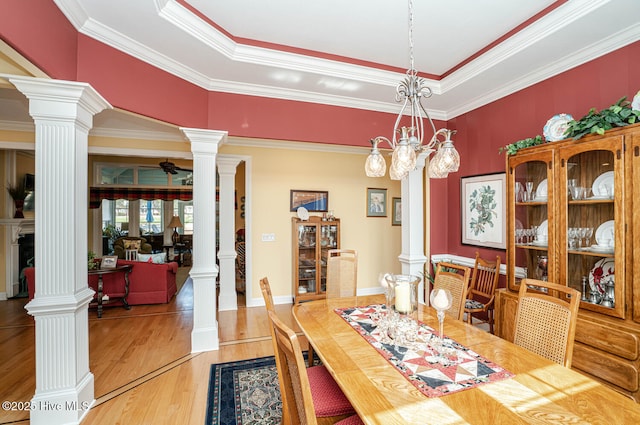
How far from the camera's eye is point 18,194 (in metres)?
4.89

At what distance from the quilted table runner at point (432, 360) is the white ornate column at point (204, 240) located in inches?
68.9

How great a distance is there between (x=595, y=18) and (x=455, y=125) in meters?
1.74

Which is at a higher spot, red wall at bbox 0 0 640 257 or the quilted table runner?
red wall at bbox 0 0 640 257

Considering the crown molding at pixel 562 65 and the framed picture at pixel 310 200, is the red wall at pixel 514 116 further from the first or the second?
the framed picture at pixel 310 200

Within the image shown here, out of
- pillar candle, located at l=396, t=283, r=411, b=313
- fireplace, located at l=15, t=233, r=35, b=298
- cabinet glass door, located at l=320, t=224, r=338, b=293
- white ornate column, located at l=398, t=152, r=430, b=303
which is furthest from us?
fireplace, located at l=15, t=233, r=35, b=298

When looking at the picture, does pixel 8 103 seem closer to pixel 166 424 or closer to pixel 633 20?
pixel 166 424

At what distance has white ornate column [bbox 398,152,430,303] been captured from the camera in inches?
144

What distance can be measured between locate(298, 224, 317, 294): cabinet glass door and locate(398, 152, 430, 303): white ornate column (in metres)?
1.53

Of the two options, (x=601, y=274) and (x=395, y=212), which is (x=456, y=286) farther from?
(x=395, y=212)

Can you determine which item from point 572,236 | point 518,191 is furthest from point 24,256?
point 572,236

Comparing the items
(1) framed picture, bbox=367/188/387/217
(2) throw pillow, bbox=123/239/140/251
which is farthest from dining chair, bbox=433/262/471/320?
(2) throw pillow, bbox=123/239/140/251

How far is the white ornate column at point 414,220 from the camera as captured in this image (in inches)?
144

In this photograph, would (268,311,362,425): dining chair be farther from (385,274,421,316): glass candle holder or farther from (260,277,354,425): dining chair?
(385,274,421,316): glass candle holder

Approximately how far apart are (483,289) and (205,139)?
3342mm
